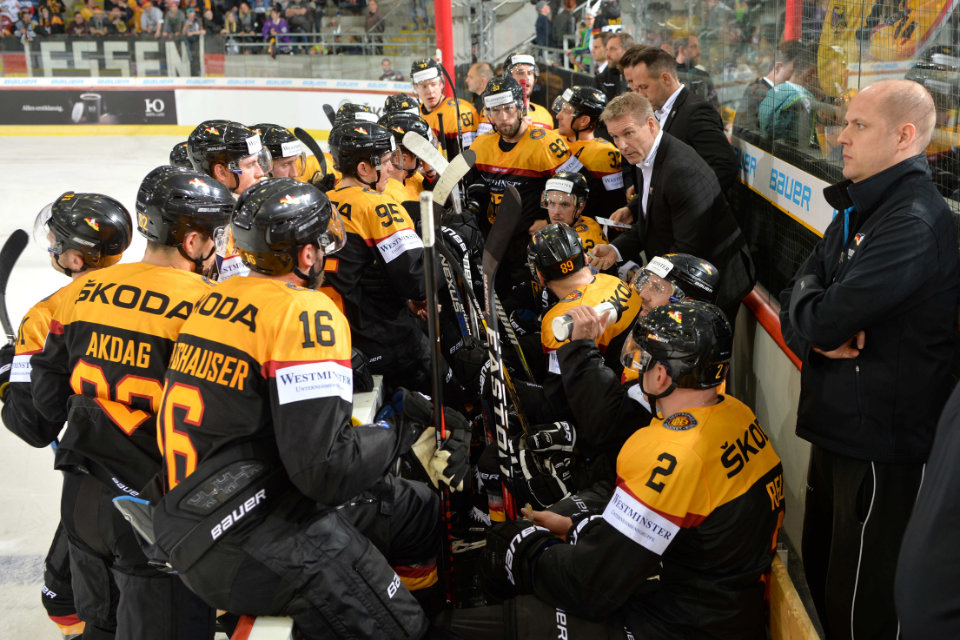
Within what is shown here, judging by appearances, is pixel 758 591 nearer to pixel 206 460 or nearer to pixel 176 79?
pixel 206 460

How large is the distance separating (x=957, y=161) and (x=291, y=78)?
1368cm

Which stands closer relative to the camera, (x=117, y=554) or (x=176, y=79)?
(x=117, y=554)

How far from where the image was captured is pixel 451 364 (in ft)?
14.0

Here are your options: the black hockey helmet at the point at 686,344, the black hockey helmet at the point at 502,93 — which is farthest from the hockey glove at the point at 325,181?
the black hockey helmet at the point at 686,344

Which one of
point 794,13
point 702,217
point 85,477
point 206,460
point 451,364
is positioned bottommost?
point 451,364

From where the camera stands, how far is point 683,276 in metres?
3.21

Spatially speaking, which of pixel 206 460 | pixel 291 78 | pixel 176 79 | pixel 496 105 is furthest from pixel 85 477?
pixel 176 79

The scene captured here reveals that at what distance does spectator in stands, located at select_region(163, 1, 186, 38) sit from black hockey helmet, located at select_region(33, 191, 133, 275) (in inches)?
567

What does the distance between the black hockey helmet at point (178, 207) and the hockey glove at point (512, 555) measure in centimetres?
139

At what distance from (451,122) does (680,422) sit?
5.09 meters

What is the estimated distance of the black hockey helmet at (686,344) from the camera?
2307mm

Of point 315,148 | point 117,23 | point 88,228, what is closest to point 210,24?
point 117,23

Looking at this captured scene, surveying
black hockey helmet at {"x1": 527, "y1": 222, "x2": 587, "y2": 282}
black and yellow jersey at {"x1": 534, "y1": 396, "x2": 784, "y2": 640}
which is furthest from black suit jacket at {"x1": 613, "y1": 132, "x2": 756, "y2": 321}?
black and yellow jersey at {"x1": 534, "y1": 396, "x2": 784, "y2": 640}

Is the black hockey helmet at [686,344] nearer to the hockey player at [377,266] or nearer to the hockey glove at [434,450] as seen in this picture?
the hockey glove at [434,450]
